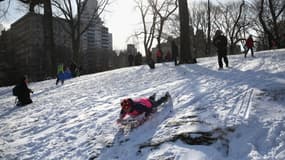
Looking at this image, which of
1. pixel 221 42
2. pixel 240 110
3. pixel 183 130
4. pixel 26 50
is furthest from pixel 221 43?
pixel 26 50

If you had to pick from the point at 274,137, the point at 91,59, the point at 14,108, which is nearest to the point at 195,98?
the point at 274,137

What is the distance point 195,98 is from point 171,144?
2427 millimetres

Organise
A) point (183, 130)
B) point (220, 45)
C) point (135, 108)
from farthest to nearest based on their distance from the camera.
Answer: point (220, 45) → point (135, 108) → point (183, 130)

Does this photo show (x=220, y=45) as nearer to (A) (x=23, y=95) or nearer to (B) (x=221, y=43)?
(B) (x=221, y=43)

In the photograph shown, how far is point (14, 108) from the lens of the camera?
10.5 m

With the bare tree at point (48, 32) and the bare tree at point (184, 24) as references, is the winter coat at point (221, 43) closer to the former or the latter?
the bare tree at point (184, 24)

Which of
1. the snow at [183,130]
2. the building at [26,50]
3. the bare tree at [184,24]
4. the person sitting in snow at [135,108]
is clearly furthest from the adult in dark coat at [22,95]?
the building at [26,50]

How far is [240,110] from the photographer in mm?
5230

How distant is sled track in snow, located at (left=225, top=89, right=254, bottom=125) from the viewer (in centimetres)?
481

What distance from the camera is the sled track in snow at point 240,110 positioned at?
4.81m

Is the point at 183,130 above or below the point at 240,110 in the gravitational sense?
below

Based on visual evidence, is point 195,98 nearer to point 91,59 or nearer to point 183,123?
point 183,123

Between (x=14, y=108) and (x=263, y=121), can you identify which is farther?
(x=14, y=108)

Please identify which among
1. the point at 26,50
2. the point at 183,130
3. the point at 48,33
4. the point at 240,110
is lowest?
the point at 183,130
